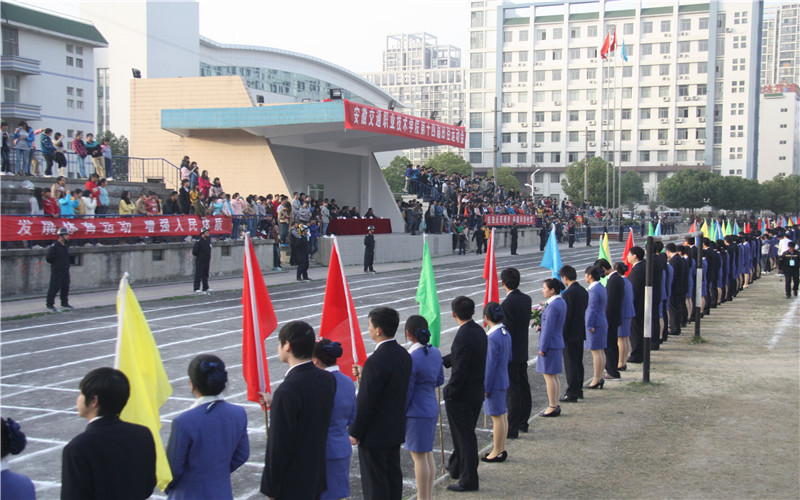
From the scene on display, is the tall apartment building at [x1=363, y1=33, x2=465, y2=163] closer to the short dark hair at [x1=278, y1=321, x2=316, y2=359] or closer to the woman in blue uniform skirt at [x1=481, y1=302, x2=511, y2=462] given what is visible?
the woman in blue uniform skirt at [x1=481, y1=302, x2=511, y2=462]

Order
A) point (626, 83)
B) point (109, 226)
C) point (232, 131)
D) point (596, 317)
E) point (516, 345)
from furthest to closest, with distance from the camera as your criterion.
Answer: point (626, 83)
point (232, 131)
point (109, 226)
point (596, 317)
point (516, 345)

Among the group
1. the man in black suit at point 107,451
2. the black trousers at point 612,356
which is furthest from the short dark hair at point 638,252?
the man in black suit at point 107,451

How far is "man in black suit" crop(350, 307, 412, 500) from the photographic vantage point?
17.8 ft

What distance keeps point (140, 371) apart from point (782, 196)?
9906cm

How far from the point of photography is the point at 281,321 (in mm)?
16062

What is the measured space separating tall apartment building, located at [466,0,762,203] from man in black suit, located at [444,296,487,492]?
88616mm

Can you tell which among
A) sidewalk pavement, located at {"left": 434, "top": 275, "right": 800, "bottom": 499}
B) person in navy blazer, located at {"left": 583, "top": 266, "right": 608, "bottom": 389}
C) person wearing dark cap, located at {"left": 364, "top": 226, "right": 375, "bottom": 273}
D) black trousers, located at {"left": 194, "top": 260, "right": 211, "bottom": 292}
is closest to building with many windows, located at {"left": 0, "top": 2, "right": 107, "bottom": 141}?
person wearing dark cap, located at {"left": 364, "top": 226, "right": 375, "bottom": 273}

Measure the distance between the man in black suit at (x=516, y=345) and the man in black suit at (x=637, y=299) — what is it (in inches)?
183

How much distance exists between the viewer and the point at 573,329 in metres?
9.90

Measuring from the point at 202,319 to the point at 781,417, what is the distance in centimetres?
1190

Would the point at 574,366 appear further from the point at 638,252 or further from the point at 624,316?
the point at 638,252

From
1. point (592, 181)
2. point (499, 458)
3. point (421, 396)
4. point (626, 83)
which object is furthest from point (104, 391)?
point (626, 83)

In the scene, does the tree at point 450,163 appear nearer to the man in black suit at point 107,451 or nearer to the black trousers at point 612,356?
the black trousers at point 612,356

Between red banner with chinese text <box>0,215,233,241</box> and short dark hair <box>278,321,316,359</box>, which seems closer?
short dark hair <box>278,321,316,359</box>
